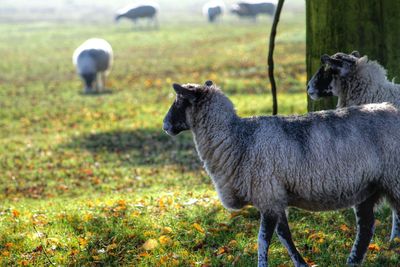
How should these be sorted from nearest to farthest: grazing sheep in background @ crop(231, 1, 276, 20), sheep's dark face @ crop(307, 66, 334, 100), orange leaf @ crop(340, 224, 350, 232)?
orange leaf @ crop(340, 224, 350, 232), sheep's dark face @ crop(307, 66, 334, 100), grazing sheep in background @ crop(231, 1, 276, 20)

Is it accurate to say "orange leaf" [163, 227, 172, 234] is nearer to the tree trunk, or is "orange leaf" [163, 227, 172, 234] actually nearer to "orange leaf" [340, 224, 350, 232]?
"orange leaf" [340, 224, 350, 232]

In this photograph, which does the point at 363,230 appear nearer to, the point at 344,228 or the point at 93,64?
the point at 344,228

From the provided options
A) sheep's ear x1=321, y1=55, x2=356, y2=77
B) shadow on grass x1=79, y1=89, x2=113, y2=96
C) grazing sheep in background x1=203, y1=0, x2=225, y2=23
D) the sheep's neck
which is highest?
sheep's ear x1=321, y1=55, x2=356, y2=77

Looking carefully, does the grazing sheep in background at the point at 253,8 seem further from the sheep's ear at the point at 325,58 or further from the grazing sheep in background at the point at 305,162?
the grazing sheep in background at the point at 305,162

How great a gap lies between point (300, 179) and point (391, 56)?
11.1 ft

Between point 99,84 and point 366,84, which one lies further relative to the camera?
point 99,84

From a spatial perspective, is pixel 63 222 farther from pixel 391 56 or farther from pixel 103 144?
pixel 103 144

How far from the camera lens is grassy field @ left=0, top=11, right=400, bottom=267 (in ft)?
22.4

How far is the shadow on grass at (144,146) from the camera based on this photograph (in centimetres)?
1360

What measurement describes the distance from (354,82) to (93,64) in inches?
705

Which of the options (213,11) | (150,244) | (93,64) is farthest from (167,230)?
(213,11)

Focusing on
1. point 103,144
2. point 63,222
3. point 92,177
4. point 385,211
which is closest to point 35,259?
point 63,222

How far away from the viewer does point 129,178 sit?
12.5 meters

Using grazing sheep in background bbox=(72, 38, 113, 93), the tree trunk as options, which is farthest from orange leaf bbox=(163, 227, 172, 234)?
grazing sheep in background bbox=(72, 38, 113, 93)
